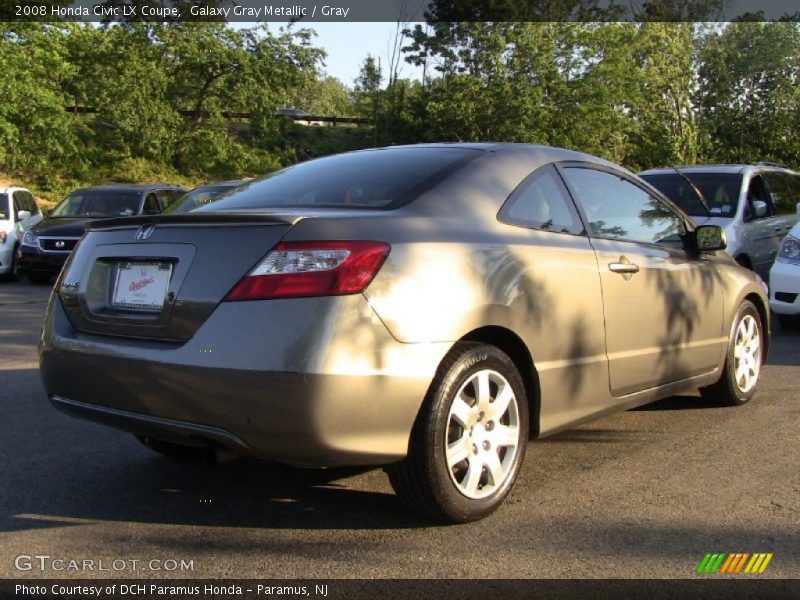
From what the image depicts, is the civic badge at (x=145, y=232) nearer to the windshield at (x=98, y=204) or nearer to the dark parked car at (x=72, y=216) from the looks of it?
the dark parked car at (x=72, y=216)

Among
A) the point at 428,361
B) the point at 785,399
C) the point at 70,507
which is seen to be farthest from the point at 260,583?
the point at 785,399

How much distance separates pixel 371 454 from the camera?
3.18m

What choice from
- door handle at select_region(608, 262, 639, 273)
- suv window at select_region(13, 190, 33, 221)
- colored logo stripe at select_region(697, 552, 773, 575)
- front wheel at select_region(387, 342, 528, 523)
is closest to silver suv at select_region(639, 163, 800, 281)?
door handle at select_region(608, 262, 639, 273)

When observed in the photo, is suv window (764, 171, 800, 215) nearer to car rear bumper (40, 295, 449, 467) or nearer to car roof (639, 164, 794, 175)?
car roof (639, 164, 794, 175)

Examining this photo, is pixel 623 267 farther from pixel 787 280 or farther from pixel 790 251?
pixel 790 251

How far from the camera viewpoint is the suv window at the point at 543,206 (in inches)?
156

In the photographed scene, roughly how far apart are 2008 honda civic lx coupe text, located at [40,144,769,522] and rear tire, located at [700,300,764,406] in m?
1.13

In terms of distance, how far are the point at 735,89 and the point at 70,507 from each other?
3713cm

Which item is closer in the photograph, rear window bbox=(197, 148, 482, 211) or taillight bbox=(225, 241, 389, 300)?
taillight bbox=(225, 241, 389, 300)

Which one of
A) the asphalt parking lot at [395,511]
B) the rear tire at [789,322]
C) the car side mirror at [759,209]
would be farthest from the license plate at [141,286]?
the car side mirror at [759,209]

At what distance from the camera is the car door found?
4344 mm

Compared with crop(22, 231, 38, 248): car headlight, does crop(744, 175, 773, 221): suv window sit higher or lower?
higher

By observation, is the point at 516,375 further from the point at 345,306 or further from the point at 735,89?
the point at 735,89

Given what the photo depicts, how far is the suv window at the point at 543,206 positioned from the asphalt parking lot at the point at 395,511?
1.19 metres
